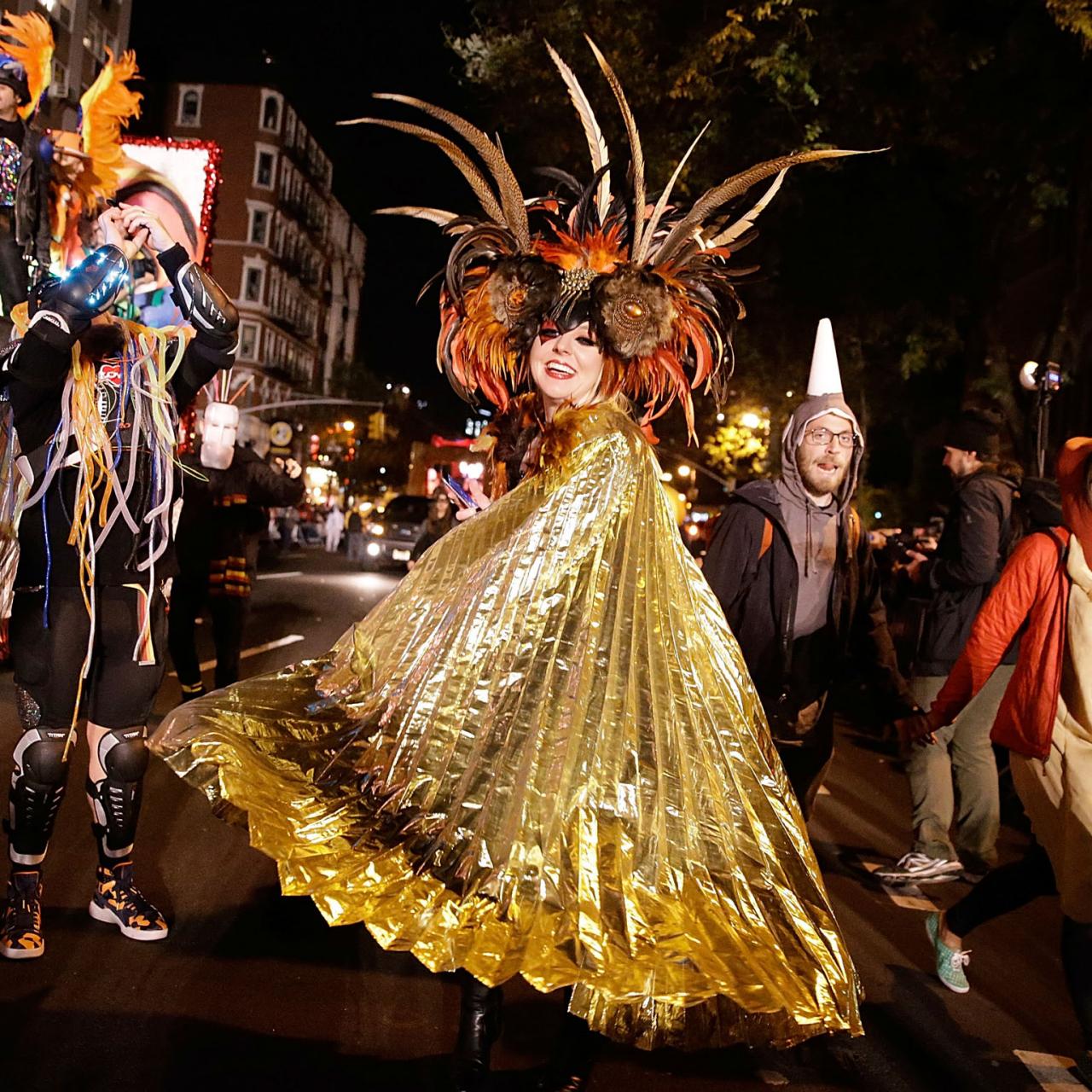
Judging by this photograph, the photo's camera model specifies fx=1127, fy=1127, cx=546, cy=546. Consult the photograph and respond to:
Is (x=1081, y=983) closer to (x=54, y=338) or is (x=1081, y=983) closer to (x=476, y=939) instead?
(x=476, y=939)

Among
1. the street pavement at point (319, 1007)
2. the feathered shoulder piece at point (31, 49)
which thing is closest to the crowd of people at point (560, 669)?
the street pavement at point (319, 1007)

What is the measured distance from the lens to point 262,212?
65.2 meters

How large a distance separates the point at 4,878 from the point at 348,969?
127cm

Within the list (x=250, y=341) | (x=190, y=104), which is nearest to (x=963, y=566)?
(x=250, y=341)

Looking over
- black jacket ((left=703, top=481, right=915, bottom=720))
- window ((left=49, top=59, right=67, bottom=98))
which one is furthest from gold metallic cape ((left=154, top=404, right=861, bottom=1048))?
window ((left=49, top=59, right=67, bottom=98))

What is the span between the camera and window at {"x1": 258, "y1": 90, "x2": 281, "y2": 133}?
63.9 m

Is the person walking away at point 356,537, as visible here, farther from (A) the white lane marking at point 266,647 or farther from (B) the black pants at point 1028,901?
(B) the black pants at point 1028,901

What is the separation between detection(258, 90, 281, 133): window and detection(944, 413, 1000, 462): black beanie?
6525cm

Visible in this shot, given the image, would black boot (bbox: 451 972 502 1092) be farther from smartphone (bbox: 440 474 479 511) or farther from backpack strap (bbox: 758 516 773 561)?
backpack strap (bbox: 758 516 773 561)

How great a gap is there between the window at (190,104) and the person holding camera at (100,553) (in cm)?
6819

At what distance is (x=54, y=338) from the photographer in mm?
3139

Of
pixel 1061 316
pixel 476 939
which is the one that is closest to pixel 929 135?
pixel 1061 316

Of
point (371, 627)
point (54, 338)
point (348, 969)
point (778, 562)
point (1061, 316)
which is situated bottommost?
point (348, 969)

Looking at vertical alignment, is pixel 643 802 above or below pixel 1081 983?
above
